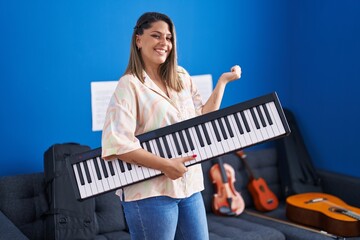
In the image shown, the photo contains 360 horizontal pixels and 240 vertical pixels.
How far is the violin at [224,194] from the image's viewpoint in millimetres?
3158

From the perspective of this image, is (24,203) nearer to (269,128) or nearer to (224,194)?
(224,194)

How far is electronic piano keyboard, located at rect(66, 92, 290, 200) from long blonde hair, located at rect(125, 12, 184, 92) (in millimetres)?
190

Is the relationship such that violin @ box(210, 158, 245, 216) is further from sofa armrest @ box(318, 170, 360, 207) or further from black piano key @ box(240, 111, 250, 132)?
black piano key @ box(240, 111, 250, 132)

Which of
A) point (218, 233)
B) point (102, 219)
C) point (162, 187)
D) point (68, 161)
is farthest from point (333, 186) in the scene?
point (68, 161)

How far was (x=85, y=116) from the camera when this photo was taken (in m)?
3.08

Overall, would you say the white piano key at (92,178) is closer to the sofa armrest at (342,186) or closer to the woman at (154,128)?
the woman at (154,128)

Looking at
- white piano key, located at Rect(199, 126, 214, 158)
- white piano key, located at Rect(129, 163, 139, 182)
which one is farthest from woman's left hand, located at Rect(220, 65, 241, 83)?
white piano key, located at Rect(129, 163, 139, 182)

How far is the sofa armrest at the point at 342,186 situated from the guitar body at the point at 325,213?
0.43 ft

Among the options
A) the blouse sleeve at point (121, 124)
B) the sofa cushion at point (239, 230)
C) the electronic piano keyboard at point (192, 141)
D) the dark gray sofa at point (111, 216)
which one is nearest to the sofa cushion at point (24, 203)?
the dark gray sofa at point (111, 216)

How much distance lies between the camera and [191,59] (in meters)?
3.43

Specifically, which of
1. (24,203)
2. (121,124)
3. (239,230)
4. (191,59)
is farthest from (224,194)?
(121,124)

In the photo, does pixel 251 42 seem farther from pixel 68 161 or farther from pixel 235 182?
pixel 68 161

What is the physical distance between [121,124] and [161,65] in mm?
334

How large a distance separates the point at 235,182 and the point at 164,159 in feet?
5.79
